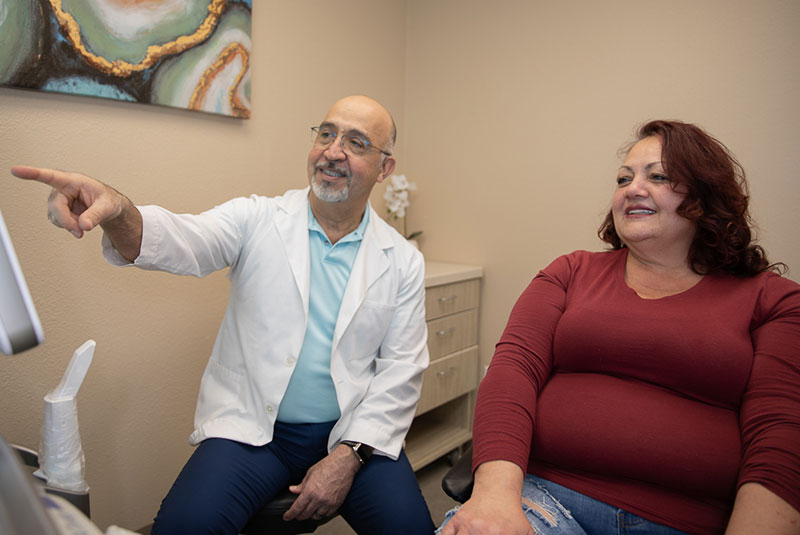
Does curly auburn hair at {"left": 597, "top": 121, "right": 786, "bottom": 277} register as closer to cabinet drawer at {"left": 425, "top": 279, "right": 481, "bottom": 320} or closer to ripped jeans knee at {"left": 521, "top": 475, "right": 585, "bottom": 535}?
ripped jeans knee at {"left": 521, "top": 475, "right": 585, "bottom": 535}

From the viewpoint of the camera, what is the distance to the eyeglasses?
1.52 meters

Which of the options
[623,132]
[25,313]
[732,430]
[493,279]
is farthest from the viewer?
[493,279]

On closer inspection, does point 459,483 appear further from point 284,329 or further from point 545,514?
point 284,329

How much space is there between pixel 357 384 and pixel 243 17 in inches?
51.7

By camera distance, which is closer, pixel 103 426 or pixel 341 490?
pixel 341 490

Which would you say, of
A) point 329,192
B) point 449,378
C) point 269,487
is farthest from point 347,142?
point 449,378

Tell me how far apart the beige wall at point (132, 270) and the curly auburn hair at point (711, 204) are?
54.6 inches

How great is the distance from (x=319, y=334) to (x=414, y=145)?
158 cm

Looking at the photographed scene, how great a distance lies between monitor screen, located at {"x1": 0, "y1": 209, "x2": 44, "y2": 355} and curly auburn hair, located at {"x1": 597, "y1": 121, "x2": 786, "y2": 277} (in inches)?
48.3

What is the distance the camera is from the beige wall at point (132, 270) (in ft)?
4.76

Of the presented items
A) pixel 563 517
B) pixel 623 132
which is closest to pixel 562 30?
pixel 623 132

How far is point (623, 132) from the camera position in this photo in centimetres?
210

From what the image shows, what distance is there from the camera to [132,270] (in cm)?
166

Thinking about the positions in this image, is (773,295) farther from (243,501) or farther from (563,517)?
(243,501)
